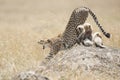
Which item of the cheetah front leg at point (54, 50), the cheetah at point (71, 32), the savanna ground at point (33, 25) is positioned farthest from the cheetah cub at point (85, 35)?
the savanna ground at point (33, 25)

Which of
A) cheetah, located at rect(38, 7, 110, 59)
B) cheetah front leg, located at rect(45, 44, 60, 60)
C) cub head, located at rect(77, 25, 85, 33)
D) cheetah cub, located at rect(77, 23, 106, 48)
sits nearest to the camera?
cheetah cub, located at rect(77, 23, 106, 48)

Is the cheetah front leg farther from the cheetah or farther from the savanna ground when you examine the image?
the savanna ground

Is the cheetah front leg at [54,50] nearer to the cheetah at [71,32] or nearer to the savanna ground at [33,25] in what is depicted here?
the cheetah at [71,32]

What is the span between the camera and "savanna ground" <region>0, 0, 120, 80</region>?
502 inches

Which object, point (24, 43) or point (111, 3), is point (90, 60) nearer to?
point (24, 43)

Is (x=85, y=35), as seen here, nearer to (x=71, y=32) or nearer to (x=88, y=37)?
(x=88, y=37)

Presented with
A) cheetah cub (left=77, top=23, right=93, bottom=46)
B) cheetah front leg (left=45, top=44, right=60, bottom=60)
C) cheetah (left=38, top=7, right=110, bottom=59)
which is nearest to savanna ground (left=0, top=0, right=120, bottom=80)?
cheetah front leg (left=45, top=44, right=60, bottom=60)

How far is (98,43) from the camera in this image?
38.2 ft

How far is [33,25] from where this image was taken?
83.4ft

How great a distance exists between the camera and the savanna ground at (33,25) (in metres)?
12.8

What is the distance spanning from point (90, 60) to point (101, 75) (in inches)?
22.5

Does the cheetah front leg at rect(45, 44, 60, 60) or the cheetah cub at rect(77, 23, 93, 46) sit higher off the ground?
the cheetah cub at rect(77, 23, 93, 46)

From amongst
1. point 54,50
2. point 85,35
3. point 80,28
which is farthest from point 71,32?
point 85,35

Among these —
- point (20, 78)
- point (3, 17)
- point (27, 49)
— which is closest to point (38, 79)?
point (20, 78)
